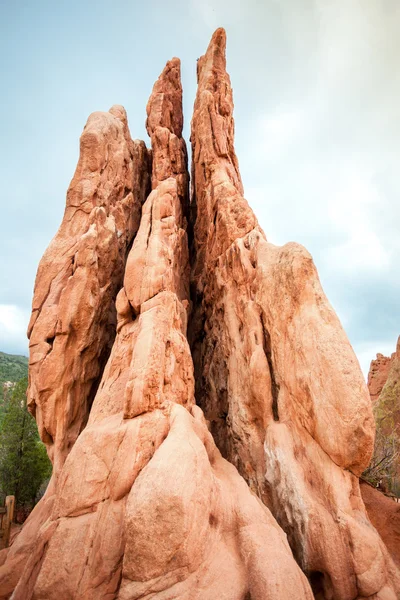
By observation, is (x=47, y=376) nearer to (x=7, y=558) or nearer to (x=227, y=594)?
(x=7, y=558)

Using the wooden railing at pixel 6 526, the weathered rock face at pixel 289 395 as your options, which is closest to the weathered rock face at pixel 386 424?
the weathered rock face at pixel 289 395

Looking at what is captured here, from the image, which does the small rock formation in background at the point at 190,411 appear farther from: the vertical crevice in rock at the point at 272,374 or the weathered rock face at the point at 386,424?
the weathered rock face at the point at 386,424

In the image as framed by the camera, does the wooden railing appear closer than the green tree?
Yes

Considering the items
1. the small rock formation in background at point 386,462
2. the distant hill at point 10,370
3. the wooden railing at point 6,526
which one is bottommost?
the wooden railing at point 6,526

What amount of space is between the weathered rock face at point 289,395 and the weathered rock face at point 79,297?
392 centimetres

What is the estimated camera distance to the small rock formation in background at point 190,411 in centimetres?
563

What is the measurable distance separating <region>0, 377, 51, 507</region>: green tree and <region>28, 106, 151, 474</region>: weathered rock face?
13.9 m

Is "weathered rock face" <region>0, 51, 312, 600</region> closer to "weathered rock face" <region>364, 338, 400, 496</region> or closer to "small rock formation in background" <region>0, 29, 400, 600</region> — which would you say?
"small rock formation in background" <region>0, 29, 400, 600</region>

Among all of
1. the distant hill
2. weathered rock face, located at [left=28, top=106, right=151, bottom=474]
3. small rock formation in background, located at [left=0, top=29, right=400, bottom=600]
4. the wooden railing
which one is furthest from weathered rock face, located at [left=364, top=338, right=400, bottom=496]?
the distant hill

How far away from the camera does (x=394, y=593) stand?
6176 mm

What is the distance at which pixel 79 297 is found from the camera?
11.5 metres

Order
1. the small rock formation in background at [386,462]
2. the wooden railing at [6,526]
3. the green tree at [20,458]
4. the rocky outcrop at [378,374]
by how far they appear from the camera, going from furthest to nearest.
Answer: the rocky outcrop at [378,374] < the green tree at [20,458] < the wooden railing at [6,526] < the small rock formation in background at [386,462]

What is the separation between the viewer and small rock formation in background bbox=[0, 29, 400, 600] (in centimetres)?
563

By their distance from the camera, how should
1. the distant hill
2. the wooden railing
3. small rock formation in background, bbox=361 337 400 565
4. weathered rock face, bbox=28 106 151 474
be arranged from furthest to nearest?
the distant hill < the wooden railing < weathered rock face, bbox=28 106 151 474 < small rock formation in background, bbox=361 337 400 565
